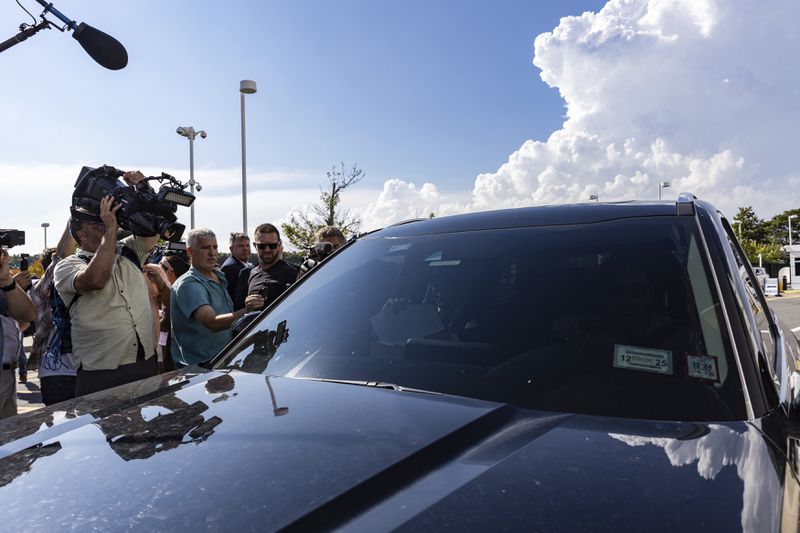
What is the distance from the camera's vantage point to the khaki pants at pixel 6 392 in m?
3.73

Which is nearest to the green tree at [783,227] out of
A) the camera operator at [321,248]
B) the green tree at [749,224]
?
the green tree at [749,224]

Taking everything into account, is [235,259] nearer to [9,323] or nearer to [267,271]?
Answer: [267,271]

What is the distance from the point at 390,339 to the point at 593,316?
25.5 inches

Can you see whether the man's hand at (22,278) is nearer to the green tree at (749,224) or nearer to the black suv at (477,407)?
the black suv at (477,407)

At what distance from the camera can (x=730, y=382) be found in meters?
1.42

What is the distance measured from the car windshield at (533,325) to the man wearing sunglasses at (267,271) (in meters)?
2.64

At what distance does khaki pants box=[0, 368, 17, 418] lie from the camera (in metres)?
3.73

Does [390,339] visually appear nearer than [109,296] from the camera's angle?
Yes

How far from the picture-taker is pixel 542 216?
2174 mm

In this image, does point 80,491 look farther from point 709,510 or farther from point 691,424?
point 691,424

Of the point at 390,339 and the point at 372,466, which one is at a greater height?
the point at 390,339

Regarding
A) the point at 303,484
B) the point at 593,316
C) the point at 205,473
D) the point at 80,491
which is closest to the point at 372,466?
the point at 303,484

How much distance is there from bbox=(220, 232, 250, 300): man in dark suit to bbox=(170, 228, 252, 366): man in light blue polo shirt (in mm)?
1376

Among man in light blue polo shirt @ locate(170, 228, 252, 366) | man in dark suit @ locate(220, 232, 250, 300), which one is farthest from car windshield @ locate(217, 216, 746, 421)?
man in dark suit @ locate(220, 232, 250, 300)
